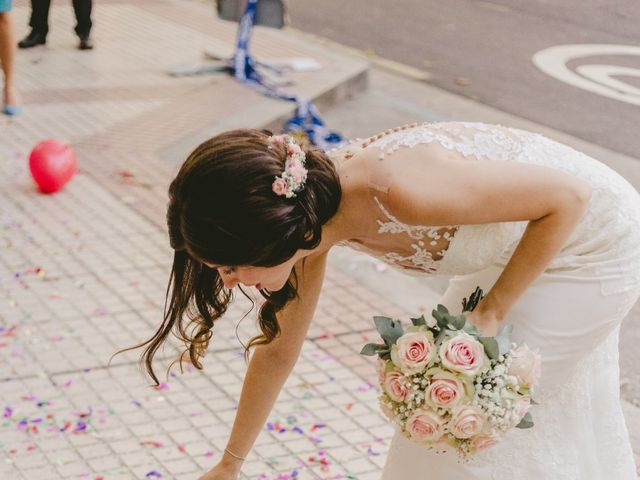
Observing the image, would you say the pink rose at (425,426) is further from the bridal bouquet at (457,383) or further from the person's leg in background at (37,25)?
the person's leg in background at (37,25)

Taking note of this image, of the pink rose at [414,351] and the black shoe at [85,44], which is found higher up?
the pink rose at [414,351]

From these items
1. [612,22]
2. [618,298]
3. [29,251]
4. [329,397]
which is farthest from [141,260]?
[612,22]

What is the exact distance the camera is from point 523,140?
2.56 metres

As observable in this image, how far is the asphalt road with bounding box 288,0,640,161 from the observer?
7664 millimetres

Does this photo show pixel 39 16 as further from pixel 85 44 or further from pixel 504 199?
pixel 504 199

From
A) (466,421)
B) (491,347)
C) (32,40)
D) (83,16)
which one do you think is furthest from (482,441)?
(32,40)

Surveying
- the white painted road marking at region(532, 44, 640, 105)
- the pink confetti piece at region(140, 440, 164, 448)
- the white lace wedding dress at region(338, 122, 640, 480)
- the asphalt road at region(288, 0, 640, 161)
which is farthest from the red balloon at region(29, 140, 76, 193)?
the white painted road marking at region(532, 44, 640, 105)

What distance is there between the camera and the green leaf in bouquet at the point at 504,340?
2311 mm

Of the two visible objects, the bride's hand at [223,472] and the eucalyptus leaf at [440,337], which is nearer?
the eucalyptus leaf at [440,337]

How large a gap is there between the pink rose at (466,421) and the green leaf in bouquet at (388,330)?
228 mm

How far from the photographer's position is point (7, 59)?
6.21 m

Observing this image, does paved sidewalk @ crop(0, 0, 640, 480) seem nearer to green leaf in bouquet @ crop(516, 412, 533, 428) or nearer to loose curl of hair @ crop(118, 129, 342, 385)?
loose curl of hair @ crop(118, 129, 342, 385)

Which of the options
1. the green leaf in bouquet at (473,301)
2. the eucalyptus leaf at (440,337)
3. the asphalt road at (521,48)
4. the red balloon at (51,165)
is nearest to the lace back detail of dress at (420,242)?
the green leaf in bouquet at (473,301)

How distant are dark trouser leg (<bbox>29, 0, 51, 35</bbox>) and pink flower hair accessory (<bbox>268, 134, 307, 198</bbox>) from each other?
19.4ft
